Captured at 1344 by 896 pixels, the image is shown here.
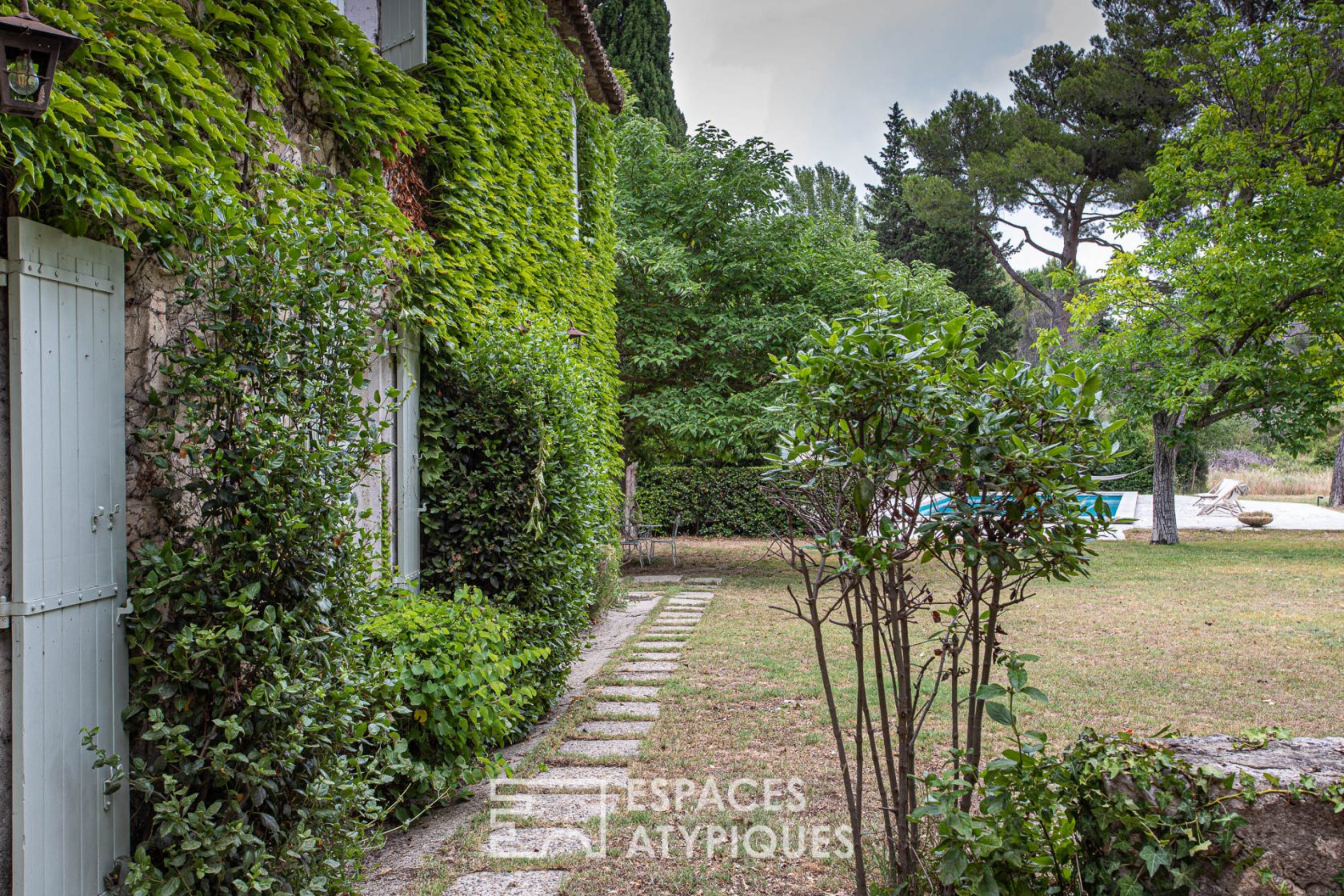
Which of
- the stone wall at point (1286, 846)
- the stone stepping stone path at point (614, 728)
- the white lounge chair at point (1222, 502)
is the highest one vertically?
the stone wall at point (1286, 846)

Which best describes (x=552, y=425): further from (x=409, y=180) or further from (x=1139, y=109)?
(x=1139, y=109)

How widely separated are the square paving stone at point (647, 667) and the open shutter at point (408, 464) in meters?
2.05

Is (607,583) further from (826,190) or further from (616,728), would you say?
(826,190)

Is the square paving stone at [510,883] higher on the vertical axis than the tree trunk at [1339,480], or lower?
lower

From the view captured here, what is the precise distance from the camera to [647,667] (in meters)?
6.27

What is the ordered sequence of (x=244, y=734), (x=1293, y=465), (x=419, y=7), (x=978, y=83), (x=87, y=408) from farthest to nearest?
(x=1293, y=465)
(x=978, y=83)
(x=419, y=7)
(x=244, y=734)
(x=87, y=408)

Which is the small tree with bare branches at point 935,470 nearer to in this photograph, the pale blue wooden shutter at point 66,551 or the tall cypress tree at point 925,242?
the pale blue wooden shutter at point 66,551

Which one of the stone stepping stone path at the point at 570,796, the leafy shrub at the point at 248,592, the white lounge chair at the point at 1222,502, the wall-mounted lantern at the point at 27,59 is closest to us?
the wall-mounted lantern at the point at 27,59

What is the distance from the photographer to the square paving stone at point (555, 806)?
11.2ft

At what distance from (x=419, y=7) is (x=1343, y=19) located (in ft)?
52.4

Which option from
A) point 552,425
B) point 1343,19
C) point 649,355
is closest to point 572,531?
point 552,425

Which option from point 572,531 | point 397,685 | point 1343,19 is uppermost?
point 1343,19

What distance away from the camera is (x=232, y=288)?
2457mm

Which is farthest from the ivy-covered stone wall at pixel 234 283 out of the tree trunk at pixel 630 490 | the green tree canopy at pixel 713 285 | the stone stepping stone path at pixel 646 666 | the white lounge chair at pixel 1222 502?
the white lounge chair at pixel 1222 502
